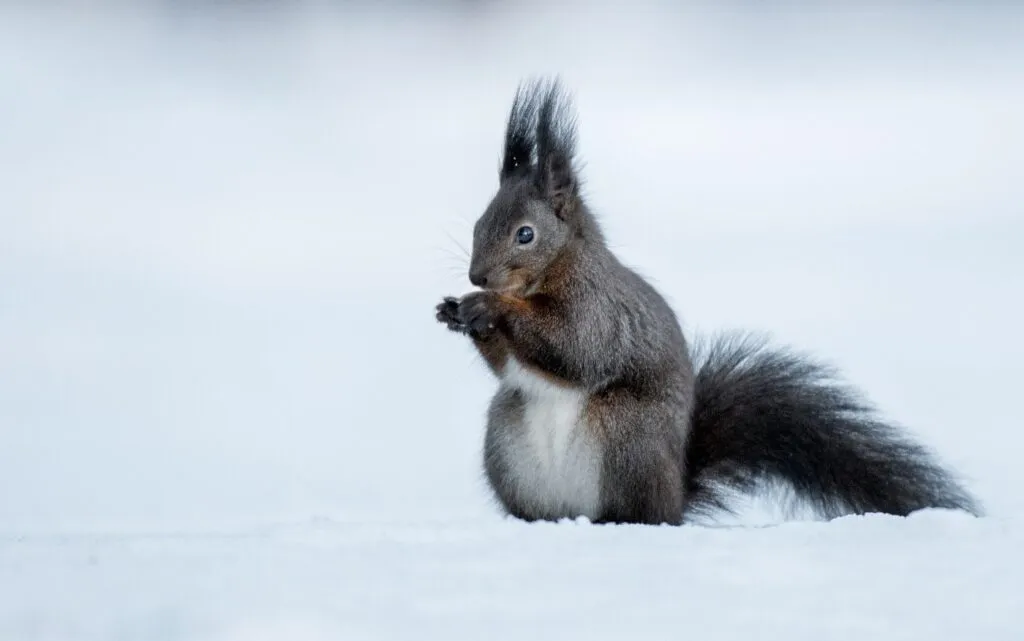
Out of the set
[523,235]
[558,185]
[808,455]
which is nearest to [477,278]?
[523,235]

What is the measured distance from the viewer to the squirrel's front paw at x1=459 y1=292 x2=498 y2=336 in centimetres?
216

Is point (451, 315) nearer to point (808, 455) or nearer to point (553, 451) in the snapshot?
point (553, 451)

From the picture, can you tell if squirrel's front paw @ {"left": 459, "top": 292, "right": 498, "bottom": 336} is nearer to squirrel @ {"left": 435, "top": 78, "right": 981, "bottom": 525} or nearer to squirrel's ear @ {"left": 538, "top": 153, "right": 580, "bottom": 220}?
squirrel @ {"left": 435, "top": 78, "right": 981, "bottom": 525}

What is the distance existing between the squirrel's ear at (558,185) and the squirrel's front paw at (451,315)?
0.26m

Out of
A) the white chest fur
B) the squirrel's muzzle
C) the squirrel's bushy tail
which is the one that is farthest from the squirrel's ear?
the squirrel's bushy tail

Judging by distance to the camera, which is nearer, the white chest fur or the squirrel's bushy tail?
the white chest fur

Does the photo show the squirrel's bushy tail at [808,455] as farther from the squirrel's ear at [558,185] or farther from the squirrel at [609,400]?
the squirrel's ear at [558,185]

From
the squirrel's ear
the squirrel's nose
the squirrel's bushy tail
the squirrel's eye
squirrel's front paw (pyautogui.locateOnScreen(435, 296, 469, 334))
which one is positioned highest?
the squirrel's ear

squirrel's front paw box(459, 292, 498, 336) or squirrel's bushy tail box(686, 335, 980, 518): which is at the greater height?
squirrel's front paw box(459, 292, 498, 336)

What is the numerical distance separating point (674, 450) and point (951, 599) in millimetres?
1092

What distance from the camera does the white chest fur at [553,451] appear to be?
84.4 inches

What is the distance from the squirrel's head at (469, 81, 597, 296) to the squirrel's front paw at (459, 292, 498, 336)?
0.05 m

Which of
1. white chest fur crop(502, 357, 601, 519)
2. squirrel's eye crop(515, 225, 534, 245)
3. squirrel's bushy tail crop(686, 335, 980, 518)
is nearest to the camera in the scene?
white chest fur crop(502, 357, 601, 519)

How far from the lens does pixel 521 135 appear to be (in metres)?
2.41
